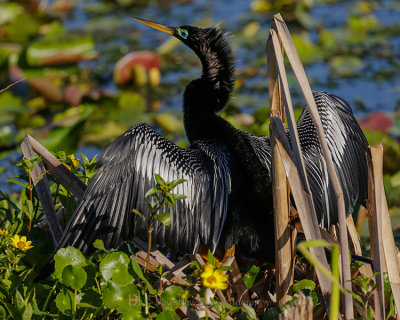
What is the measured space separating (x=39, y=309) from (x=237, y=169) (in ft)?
2.56

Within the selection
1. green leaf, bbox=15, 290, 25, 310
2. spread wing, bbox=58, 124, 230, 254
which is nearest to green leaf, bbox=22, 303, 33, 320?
green leaf, bbox=15, 290, 25, 310

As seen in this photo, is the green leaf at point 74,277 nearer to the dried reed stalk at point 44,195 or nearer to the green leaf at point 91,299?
the green leaf at point 91,299

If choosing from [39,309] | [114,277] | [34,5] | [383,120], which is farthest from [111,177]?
[34,5]

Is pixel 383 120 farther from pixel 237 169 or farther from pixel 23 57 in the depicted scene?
pixel 23 57

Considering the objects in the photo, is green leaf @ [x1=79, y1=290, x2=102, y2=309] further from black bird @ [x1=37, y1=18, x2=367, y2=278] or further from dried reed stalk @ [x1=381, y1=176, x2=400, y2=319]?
dried reed stalk @ [x1=381, y1=176, x2=400, y2=319]

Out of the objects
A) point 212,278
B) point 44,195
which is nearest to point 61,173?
point 44,195

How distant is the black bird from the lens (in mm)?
1973

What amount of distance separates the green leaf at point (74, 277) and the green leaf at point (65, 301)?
6cm

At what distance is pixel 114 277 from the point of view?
1809 mm

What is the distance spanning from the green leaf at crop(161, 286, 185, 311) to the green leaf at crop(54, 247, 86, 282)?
0.86ft

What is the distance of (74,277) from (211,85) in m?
1.15

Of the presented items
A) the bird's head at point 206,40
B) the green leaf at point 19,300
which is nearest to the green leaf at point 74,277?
the green leaf at point 19,300

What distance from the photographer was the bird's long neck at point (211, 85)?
8.82ft

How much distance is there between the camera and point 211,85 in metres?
2.70
